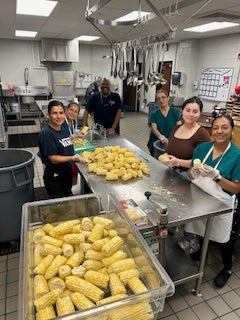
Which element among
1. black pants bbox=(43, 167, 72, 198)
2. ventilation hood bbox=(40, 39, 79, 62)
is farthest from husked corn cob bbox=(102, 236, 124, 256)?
ventilation hood bbox=(40, 39, 79, 62)

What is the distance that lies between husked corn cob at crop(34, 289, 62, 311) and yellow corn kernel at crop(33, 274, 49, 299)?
0.02 metres

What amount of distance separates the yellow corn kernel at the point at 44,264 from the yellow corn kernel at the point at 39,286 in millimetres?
20

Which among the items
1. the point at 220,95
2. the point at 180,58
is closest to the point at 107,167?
the point at 220,95

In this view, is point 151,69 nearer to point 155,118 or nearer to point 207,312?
point 155,118

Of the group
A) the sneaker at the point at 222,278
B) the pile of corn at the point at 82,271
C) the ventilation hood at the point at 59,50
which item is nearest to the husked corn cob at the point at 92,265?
the pile of corn at the point at 82,271

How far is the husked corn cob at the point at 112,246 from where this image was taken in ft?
3.68

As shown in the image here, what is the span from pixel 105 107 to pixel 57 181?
1738 mm

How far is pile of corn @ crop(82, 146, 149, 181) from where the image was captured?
201cm

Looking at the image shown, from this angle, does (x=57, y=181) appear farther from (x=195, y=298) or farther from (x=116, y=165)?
(x=195, y=298)

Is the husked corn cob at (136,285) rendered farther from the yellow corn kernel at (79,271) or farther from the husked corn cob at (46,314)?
the husked corn cob at (46,314)

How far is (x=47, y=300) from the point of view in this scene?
0.92 metres

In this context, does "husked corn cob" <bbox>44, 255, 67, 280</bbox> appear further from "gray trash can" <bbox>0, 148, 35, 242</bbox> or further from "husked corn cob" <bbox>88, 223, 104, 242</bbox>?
"gray trash can" <bbox>0, 148, 35, 242</bbox>

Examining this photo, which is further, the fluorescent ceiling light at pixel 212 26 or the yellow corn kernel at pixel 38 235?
the fluorescent ceiling light at pixel 212 26

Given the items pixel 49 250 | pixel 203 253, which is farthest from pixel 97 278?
pixel 203 253
